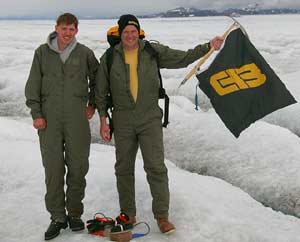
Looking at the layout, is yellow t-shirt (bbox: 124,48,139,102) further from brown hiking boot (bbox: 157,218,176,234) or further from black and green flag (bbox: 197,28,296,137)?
brown hiking boot (bbox: 157,218,176,234)

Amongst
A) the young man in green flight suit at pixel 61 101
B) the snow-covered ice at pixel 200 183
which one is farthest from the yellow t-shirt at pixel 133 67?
the snow-covered ice at pixel 200 183

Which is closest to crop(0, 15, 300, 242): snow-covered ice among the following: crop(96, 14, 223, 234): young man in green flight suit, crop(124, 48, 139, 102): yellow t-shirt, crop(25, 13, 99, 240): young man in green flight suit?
crop(96, 14, 223, 234): young man in green flight suit

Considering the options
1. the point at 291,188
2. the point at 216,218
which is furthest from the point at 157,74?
the point at 291,188

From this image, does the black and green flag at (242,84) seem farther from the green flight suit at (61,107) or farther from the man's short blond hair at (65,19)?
the man's short blond hair at (65,19)

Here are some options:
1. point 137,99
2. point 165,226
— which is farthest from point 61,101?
point 165,226

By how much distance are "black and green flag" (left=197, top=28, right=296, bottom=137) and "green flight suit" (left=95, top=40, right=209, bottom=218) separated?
0.38m

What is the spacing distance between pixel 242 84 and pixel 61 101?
5.73 ft

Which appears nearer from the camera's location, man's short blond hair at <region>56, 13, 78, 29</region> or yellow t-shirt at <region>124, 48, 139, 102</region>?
man's short blond hair at <region>56, 13, 78, 29</region>

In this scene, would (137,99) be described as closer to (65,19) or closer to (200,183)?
(65,19)

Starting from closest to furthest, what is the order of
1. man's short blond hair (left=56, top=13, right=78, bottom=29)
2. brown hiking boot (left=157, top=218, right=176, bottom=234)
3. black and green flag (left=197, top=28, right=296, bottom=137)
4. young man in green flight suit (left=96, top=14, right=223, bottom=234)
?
1. man's short blond hair (left=56, top=13, right=78, bottom=29)
2. young man in green flight suit (left=96, top=14, right=223, bottom=234)
3. brown hiking boot (left=157, top=218, right=176, bottom=234)
4. black and green flag (left=197, top=28, right=296, bottom=137)

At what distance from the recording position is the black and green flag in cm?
409

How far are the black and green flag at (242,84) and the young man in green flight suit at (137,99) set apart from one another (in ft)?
1.00

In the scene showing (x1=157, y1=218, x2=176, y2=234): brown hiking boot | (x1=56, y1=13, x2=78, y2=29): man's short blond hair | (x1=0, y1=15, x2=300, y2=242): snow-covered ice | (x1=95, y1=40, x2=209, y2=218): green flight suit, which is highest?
(x1=56, y1=13, x2=78, y2=29): man's short blond hair

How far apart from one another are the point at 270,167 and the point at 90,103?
10.9ft
